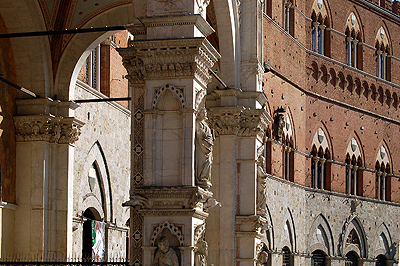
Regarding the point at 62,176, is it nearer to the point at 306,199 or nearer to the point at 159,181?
the point at 159,181

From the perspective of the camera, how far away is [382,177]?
1451 inches

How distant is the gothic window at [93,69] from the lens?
18.1 meters

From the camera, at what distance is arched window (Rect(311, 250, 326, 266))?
1236 inches

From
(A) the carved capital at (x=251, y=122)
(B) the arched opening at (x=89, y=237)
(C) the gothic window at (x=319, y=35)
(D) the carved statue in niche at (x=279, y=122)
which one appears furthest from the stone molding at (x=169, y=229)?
(C) the gothic window at (x=319, y=35)

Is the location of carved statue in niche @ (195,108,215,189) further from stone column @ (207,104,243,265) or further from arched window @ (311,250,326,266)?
arched window @ (311,250,326,266)

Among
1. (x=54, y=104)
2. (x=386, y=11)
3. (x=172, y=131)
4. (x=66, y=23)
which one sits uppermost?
(x=386, y=11)

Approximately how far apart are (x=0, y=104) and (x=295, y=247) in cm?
1693

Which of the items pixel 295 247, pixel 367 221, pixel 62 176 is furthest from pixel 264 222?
pixel 367 221

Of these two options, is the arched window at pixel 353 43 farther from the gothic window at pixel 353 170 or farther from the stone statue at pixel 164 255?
the stone statue at pixel 164 255

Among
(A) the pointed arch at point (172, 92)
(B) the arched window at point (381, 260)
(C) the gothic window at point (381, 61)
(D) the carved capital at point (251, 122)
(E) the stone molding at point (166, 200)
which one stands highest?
(C) the gothic window at point (381, 61)

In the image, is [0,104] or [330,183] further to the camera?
[330,183]

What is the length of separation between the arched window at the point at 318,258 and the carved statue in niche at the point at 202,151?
838 inches

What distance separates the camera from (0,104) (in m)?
14.0

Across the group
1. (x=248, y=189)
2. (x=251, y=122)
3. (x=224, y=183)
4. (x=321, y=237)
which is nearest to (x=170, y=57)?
(x=224, y=183)
